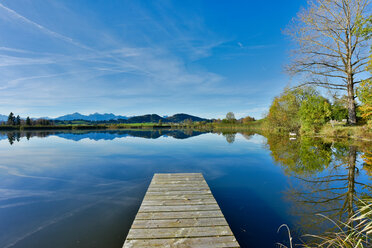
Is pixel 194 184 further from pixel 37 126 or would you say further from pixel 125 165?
pixel 37 126

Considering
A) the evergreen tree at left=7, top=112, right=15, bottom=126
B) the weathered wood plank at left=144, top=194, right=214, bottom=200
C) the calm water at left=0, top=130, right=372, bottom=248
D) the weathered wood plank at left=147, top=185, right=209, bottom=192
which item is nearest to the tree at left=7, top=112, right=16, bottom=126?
the evergreen tree at left=7, top=112, right=15, bottom=126

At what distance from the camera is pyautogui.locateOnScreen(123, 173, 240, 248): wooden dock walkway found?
2.44m

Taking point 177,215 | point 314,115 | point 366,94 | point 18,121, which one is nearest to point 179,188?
point 177,215

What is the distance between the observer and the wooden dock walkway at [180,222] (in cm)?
244

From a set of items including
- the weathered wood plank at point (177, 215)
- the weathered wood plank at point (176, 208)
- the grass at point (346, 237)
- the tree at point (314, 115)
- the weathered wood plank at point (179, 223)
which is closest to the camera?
the grass at point (346, 237)

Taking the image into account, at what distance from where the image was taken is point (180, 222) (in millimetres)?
2924

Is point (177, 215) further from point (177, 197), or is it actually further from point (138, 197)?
point (138, 197)

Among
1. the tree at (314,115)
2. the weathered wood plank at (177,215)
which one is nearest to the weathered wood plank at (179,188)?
the weathered wood plank at (177,215)

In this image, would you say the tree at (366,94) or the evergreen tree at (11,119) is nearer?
the tree at (366,94)

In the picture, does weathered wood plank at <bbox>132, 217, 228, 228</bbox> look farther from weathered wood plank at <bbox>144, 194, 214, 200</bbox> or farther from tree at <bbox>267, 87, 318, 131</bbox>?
tree at <bbox>267, 87, 318, 131</bbox>

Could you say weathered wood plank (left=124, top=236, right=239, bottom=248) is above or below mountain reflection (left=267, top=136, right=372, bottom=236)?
above

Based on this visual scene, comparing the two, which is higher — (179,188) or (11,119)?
(11,119)

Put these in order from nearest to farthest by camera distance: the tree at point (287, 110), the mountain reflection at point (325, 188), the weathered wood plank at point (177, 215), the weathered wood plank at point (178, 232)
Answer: the weathered wood plank at point (178, 232) → the weathered wood plank at point (177, 215) → the mountain reflection at point (325, 188) → the tree at point (287, 110)

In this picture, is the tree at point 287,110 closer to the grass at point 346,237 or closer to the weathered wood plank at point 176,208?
the grass at point 346,237
